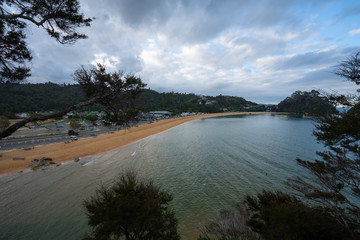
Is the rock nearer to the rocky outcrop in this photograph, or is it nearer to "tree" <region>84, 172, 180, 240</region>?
the rocky outcrop

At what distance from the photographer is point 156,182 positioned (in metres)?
14.8

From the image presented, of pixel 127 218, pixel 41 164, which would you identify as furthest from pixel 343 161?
pixel 41 164

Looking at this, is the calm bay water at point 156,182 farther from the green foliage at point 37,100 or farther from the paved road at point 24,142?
the green foliage at point 37,100

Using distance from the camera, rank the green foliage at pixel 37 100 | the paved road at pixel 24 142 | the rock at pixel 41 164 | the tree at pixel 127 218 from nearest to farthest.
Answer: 1. the tree at pixel 127 218
2. the rock at pixel 41 164
3. the paved road at pixel 24 142
4. the green foliage at pixel 37 100

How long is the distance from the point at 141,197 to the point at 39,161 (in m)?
23.5

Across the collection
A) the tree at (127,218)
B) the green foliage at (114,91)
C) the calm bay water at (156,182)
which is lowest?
the calm bay water at (156,182)

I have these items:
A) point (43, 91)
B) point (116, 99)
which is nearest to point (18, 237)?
point (116, 99)

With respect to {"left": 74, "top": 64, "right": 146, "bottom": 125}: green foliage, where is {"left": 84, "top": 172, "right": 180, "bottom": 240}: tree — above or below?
below

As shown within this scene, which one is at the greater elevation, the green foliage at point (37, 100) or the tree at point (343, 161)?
the green foliage at point (37, 100)

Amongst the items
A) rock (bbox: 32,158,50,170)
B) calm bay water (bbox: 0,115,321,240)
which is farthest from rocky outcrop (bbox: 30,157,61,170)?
calm bay water (bbox: 0,115,321,240)

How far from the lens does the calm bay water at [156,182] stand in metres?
9.55

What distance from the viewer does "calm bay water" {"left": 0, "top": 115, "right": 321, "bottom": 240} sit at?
9555mm

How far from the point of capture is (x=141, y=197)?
20.5ft

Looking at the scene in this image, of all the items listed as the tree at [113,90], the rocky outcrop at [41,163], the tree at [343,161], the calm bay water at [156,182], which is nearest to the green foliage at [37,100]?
the rocky outcrop at [41,163]
